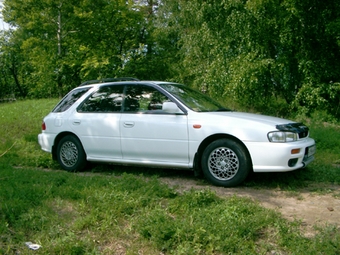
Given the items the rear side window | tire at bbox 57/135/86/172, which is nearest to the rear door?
tire at bbox 57/135/86/172

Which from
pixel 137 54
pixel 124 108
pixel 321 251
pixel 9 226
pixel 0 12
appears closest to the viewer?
pixel 321 251

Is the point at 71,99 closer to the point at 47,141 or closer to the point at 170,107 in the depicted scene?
the point at 47,141

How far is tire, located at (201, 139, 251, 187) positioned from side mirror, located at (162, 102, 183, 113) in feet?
2.51

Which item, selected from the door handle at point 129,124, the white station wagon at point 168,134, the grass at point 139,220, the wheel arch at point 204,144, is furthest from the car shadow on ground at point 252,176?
the door handle at point 129,124

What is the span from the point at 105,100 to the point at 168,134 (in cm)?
156

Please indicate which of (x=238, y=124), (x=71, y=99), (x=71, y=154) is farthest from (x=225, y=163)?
(x=71, y=99)

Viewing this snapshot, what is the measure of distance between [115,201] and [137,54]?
1852 cm

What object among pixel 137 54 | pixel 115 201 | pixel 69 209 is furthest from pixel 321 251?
pixel 137 54

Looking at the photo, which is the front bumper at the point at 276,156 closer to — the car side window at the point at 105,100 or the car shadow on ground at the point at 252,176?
the car shadow on ground at the point at 252,176

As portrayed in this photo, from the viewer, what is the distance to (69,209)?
477 centimetres

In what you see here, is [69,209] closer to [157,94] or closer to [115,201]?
[115,201]

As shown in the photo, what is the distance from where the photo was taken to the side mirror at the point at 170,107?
5.99 meters

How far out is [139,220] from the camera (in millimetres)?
4230

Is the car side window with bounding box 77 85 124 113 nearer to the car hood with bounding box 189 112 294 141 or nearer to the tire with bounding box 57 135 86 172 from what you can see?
the tire with bounding box 57 135 86 172
